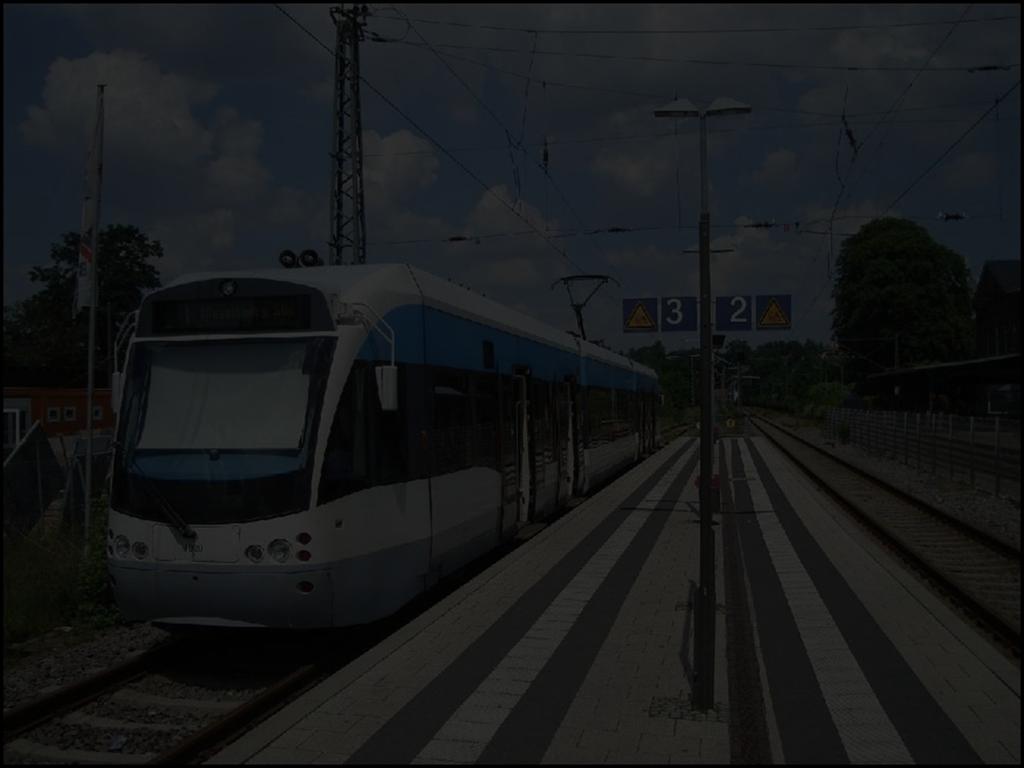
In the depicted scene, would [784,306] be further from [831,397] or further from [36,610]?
[831,397]

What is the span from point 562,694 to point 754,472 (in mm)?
23886

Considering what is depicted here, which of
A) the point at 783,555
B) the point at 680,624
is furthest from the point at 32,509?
→ the point at 783,555

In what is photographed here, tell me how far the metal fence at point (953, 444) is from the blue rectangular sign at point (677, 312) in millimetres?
6008

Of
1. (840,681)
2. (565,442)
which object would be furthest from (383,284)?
(565,442)

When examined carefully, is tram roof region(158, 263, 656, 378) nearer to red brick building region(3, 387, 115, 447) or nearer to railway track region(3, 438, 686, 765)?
railway track region(3, 438, 686, 765)

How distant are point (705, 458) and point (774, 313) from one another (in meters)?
8.46

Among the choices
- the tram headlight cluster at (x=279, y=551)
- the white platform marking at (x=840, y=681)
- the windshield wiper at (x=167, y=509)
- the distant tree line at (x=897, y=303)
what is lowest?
the white platform marking at (x=840, y=681)

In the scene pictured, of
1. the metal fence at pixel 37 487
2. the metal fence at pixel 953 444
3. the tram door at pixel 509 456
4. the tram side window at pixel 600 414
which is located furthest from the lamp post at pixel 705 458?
the tram side window at pixel 600 414

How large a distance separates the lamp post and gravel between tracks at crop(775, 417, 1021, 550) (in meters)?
7.42

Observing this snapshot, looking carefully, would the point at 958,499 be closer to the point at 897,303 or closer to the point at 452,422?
the point at 452,422

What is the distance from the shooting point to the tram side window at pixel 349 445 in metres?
7.86

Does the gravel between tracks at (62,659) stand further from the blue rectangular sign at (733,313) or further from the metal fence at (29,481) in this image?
the blue rectangular sign at (733,313)

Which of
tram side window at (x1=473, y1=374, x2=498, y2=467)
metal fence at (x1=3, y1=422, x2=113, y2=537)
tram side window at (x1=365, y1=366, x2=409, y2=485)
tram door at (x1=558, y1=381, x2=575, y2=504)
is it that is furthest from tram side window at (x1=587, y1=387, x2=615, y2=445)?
tram side window at (x1=365, y1=366, x2=409, y2=485)

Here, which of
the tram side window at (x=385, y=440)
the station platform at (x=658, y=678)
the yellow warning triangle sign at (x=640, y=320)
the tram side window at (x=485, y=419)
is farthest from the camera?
the yellow warning triangle sign at (x=640, y=320)
